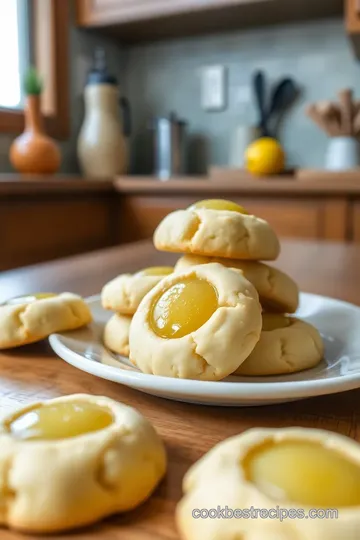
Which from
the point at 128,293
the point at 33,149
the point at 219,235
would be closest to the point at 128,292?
the point at 128,293

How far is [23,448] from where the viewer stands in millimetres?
333

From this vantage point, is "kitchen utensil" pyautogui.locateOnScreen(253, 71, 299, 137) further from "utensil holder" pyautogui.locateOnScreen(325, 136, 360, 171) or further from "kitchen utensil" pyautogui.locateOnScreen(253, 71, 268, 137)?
"utensil holder" pyautogui.locateOnScreen(325, 136, 360, 171)

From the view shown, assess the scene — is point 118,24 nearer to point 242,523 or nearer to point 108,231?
point 108,231

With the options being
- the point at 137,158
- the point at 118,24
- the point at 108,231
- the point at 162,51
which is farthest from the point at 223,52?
the point at 108,231

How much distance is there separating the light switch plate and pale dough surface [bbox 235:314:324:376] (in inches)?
92.6

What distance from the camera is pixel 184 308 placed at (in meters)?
0.48

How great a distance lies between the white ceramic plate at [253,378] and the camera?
422 millimetres

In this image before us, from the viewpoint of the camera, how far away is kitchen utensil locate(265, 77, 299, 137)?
2.56 meters

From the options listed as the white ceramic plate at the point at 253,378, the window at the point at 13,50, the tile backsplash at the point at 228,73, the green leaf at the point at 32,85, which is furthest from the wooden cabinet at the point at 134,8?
the white ceramic plate at the point at 253,378

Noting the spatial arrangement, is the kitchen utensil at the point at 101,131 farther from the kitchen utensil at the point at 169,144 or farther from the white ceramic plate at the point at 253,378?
the white ceramic plate at the point at 253,378

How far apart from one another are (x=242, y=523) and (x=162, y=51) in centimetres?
287

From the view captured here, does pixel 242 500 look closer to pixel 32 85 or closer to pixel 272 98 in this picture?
pixel 32 85

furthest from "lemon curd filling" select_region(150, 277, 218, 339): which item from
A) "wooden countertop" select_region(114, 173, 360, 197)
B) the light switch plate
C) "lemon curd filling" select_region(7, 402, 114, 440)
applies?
the light switch plate

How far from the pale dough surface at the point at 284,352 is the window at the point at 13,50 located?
2.18 metres
